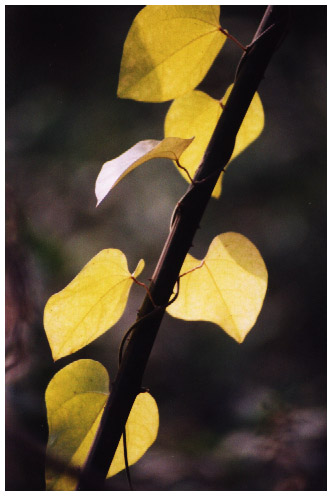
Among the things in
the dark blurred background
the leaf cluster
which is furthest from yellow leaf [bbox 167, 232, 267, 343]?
the dark blurred background

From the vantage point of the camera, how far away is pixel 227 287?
258 millimetres

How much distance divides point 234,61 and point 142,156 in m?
0.41

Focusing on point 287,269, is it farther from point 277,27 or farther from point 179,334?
point 277,27

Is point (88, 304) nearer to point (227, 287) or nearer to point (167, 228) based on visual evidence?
point (227, 287)

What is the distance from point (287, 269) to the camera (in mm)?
502

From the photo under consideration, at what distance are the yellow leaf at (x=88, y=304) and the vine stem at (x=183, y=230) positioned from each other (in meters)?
0.04

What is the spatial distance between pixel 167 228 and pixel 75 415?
271mm

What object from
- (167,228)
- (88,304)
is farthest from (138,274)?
(167,228)

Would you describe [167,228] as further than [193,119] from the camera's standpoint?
Yes

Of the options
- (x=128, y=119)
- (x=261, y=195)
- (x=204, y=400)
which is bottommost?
(x=204, y=400)

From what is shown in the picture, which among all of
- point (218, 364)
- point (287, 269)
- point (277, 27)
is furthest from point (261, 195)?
point (277, 27)

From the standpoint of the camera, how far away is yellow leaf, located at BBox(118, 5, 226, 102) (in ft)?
0.74

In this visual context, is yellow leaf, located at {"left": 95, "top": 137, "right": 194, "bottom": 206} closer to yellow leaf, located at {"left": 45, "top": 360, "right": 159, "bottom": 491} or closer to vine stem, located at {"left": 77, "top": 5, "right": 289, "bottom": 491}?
vine stem, located at {"left": 77, "top": 5, "right": 289, "bottom": 491}

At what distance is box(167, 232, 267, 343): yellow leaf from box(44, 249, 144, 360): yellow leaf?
0.12ft
